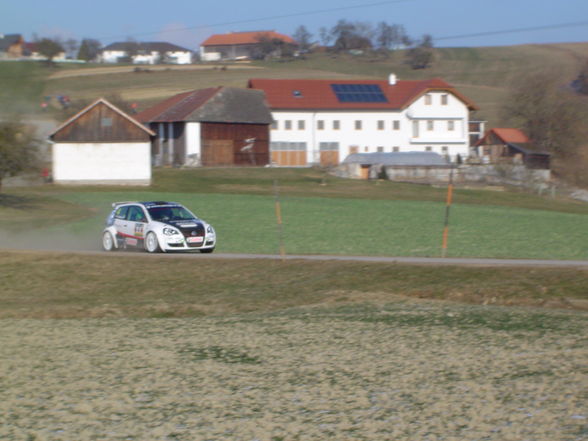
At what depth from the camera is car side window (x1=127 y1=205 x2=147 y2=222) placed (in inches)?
991

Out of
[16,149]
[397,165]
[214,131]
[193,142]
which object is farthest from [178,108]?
[16,149]

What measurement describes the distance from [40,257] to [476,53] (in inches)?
5532

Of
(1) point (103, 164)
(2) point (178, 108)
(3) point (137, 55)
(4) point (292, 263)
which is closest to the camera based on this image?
(4) point (292, 263)

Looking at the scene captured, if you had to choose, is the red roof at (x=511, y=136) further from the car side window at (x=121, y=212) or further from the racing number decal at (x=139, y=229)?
the racing number decal at (x=139, y=229)

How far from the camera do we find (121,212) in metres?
26.1

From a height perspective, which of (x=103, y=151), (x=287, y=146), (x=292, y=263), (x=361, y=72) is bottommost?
(x=292, y=263)

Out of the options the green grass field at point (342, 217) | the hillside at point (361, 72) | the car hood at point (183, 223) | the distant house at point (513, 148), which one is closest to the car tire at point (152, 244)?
the car hood at point (183, 223)

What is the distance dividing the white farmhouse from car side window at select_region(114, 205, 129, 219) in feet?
197

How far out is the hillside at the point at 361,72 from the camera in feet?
354

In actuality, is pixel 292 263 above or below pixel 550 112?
below

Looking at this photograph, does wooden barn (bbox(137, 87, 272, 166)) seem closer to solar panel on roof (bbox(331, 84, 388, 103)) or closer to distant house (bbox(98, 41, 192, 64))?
solar panel on roof (bbox(331, 84, 388, 103))

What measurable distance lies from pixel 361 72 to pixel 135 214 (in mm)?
113825

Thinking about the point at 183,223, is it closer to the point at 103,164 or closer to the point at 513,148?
the point at 103,164

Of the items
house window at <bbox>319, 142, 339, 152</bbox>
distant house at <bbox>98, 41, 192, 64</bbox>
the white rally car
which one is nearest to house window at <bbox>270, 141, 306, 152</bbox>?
house window at <bbox>319, 142, 339, 152</bbox>
